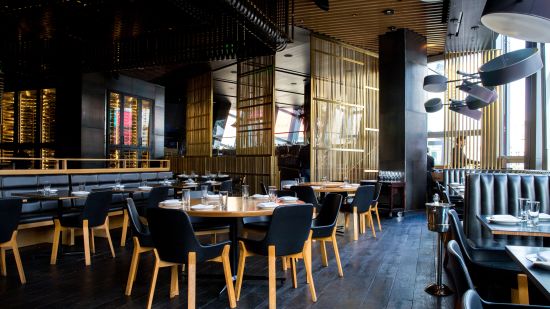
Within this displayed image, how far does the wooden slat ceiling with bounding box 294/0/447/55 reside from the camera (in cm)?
804

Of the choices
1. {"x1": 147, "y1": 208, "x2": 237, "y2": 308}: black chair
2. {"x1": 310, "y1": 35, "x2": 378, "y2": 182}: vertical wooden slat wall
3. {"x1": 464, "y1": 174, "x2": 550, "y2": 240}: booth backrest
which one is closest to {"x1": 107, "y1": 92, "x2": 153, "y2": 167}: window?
{"x1": 310, "y1": 35, "x2": 378, "y2": 182}: vertical wooden slat wall

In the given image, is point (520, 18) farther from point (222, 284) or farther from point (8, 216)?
point (8, 216)

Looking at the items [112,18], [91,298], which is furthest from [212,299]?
[112,18]

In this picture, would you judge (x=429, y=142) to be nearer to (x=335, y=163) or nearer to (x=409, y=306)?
(x=335, y=163)

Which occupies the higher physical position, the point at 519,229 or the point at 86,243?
the point at 519,229

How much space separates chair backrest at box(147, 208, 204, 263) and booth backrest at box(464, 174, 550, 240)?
105 inches

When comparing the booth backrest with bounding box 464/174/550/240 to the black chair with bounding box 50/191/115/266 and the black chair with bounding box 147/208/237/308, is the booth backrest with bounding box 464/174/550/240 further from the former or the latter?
the black chair with bounding box 50/191/115/266

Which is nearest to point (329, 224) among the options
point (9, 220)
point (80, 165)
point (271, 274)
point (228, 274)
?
point (271, 274)

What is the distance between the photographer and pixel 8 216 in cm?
367

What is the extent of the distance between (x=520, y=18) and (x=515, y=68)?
140 centimetres

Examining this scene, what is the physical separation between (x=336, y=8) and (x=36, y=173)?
6531mm

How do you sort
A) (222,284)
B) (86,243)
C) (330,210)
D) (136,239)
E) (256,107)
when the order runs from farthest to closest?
(256,107), (86,243), (330,210), (222,284), (136,239)

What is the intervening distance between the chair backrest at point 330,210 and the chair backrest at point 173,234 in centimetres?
161

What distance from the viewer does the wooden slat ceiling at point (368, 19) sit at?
804 cm
